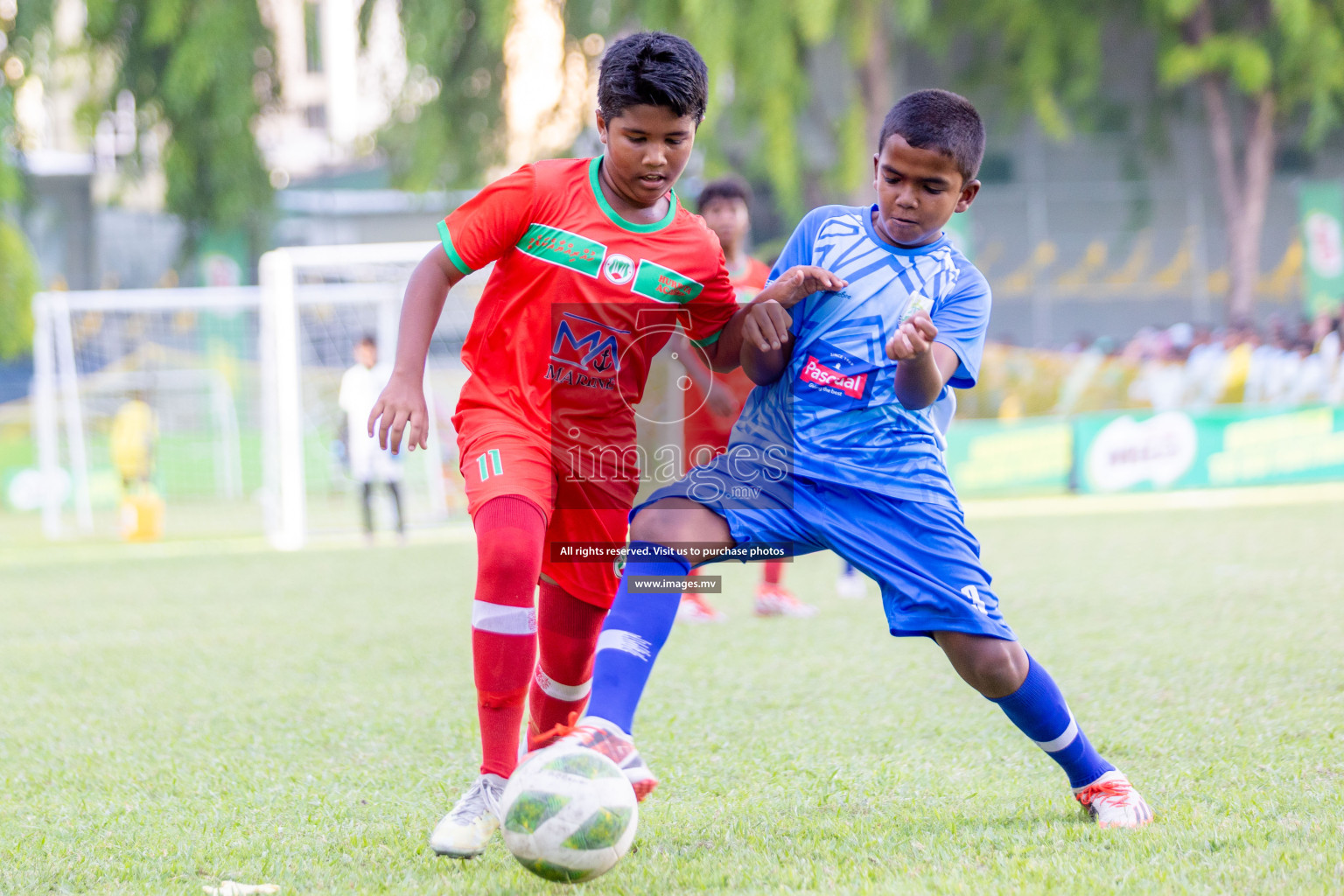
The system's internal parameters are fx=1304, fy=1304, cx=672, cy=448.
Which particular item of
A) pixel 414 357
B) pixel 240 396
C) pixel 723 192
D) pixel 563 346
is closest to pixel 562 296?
pixel 563 346

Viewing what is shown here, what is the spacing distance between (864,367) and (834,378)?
73 millimetres

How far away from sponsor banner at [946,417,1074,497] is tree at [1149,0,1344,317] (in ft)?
20.9

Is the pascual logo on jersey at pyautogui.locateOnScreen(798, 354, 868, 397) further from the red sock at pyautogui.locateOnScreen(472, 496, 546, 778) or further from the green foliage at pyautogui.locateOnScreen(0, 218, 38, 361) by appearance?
the green foliage at pyautogui.locateOnScreen(0, 218, 38, 361)

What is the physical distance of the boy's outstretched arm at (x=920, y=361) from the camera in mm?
2623

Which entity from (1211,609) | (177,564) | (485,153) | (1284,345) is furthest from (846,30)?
(1211,609)

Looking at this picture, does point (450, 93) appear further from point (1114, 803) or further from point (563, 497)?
point (1114, 803)

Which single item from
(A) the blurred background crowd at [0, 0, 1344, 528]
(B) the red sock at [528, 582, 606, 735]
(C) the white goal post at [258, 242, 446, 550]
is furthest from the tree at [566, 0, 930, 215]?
(B) the red sock at [528, 582, 606, 735]

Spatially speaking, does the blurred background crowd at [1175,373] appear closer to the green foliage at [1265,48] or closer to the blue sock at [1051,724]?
the green foliage at [1265,48]

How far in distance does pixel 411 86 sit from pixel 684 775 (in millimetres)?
13362

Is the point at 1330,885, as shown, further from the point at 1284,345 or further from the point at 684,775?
the point at 1284,345

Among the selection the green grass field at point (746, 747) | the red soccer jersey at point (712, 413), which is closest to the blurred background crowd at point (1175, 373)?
the green grass field at point (746, 747)

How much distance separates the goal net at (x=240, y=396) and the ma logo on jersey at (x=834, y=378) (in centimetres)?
904

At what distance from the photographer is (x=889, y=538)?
2.83 m

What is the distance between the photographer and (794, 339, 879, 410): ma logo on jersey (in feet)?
9.63
